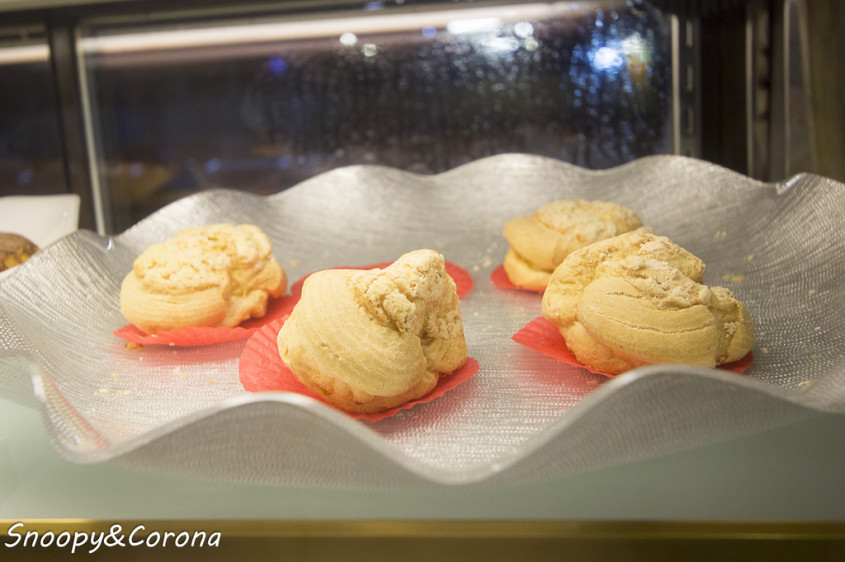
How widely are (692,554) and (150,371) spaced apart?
0.96 m

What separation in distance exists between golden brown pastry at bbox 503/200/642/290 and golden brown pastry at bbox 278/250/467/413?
0.48 metres

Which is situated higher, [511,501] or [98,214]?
[98,214]

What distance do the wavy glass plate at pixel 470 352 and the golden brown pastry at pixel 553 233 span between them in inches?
2.6

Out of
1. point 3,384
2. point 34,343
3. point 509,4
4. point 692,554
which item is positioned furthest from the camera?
point 509,4

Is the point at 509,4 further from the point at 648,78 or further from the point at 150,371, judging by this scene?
the point at 150,371

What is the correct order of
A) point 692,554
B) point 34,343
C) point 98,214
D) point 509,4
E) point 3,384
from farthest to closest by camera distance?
point 98,214 < point 509,4 < point 34,343 < point 3,384 < point 692,554

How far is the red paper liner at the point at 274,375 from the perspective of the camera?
1.08 m

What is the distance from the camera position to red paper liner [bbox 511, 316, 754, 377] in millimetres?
1131

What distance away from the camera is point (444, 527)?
2.72ft

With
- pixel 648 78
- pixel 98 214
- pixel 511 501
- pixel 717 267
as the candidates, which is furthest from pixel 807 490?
pixel 98 214

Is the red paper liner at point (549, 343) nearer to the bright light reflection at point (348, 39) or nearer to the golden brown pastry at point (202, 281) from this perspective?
the golden brown pastry at point (202, 281)

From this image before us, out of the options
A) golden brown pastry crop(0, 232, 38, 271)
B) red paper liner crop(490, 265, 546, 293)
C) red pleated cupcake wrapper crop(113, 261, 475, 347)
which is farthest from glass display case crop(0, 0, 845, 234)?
red pleated cupcake wrapper crop(113, 261, 475, 347)

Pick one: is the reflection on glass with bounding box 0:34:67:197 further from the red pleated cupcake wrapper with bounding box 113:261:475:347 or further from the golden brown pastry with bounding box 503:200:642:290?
the golden brown pastry with bounding box 503:200:642:290

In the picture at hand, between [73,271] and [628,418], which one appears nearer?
[628,418]
